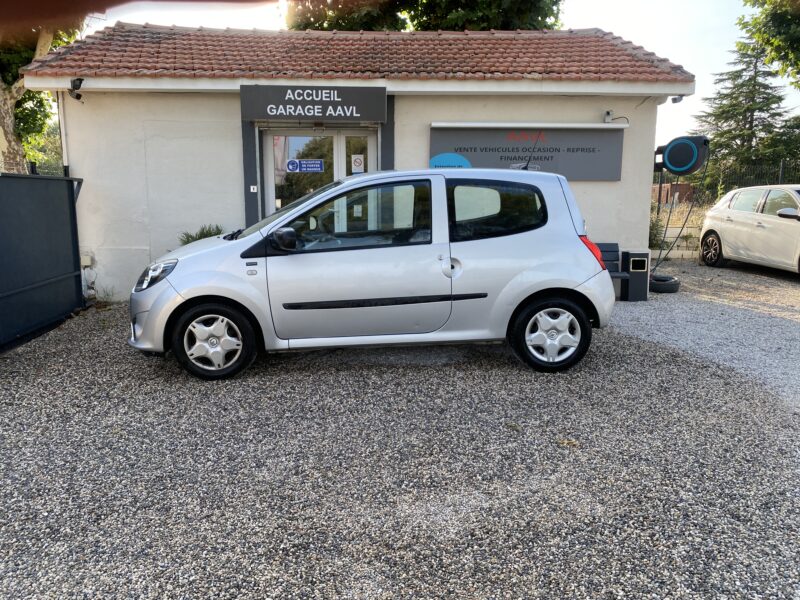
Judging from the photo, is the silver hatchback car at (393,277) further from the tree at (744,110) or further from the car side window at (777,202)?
the tree at (744,110)

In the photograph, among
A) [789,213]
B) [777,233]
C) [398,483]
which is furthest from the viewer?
[777,233]

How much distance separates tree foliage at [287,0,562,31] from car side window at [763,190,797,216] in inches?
379

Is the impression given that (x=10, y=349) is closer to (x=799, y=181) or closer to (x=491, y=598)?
(x=491, y=598)

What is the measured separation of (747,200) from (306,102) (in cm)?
860

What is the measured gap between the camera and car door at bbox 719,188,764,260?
11336 mm

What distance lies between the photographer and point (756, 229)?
11.2 m

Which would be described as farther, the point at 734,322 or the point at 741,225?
the point at 741,225

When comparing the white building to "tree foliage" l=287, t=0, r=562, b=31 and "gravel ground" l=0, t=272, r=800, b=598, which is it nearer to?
"gravel ground" l=0, t=272, r=800, b=598

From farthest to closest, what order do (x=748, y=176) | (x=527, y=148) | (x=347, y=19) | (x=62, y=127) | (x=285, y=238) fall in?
(x=347, y=19) < (x=748, y=176) < (x=527, y=148) < (x=62, y=127) < (x=285, y=238)

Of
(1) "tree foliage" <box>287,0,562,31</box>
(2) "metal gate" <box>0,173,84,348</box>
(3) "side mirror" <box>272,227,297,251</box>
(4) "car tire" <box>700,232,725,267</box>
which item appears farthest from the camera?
Answer: (1) "tree foliage" <box>287,0,562,31</box>

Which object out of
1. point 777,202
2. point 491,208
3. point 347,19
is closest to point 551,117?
point 491,208

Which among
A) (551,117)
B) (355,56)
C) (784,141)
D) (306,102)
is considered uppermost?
(784,141)

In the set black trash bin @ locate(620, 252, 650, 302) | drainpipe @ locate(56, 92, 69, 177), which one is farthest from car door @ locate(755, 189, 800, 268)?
drainpipe @ locate(56, 92, 69, 177)

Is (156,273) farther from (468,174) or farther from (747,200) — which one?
(747,200)
